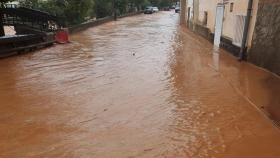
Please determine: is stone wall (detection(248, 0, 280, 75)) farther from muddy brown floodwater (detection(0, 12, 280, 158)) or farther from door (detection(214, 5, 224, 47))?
door (detection(214, 5, 224, 47))

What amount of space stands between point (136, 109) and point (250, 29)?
7617mm

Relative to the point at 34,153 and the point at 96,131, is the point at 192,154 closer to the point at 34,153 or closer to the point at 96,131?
the point at 96,131

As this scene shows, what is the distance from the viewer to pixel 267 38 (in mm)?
12141

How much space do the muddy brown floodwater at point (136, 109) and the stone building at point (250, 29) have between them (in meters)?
0.62

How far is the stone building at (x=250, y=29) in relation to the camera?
463 inches

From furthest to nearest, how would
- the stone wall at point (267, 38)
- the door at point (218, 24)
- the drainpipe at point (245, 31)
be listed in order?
the door at point (218, 24) < the drainpipe at point (245, 31) < the stone wall at point (267, 38)

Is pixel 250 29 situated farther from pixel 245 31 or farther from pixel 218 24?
pixel 218 24

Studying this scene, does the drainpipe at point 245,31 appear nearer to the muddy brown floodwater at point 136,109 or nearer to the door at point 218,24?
the muddy brown floodwater at point 136,109

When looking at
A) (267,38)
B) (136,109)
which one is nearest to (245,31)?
(267,38)

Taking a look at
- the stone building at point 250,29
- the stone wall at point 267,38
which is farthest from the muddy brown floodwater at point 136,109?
the stone building at point 250,29

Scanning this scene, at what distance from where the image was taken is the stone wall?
37.7 ft

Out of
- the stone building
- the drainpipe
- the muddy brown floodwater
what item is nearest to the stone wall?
the stone building

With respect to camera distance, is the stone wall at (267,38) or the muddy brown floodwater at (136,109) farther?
the stone wall at (267,38)

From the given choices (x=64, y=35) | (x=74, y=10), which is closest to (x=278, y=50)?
(x=64, y=35)
